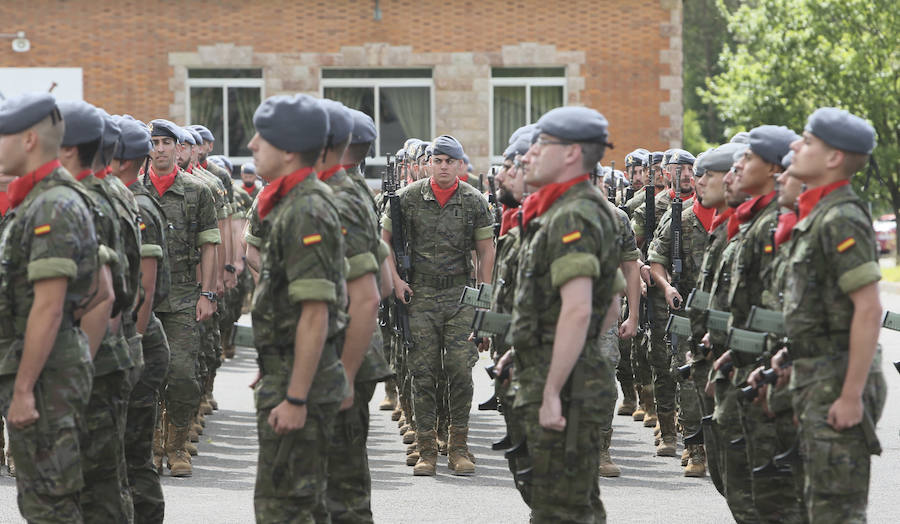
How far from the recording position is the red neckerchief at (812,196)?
234 inches

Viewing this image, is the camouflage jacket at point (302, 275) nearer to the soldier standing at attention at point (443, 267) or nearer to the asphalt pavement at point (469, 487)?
the asphalt pavement at point (469, 487)

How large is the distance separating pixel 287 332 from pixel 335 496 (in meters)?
1.33

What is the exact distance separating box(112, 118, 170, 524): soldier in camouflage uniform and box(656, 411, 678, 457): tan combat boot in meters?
4.45

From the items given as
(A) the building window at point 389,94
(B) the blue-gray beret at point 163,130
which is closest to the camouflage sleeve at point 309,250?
(B) the blue-gray beret at point 163,130

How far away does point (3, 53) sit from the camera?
90.4 feet

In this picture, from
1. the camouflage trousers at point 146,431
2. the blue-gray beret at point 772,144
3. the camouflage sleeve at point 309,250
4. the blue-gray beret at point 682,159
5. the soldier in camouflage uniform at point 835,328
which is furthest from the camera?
the blue-gray beret at point 682,159

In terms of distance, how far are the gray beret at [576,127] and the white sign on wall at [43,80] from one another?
74.5 ft

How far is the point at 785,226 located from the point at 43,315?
3.17 m

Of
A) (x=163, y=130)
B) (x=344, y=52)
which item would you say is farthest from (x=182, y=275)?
(x=344, y=52)

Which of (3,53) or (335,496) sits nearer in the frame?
(335,496)

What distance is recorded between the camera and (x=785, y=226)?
6535mm

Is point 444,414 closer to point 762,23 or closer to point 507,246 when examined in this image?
point 507,246

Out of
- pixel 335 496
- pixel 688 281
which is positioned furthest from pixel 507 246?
pixel 688 281

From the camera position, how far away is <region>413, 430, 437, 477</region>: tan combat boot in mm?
10383
